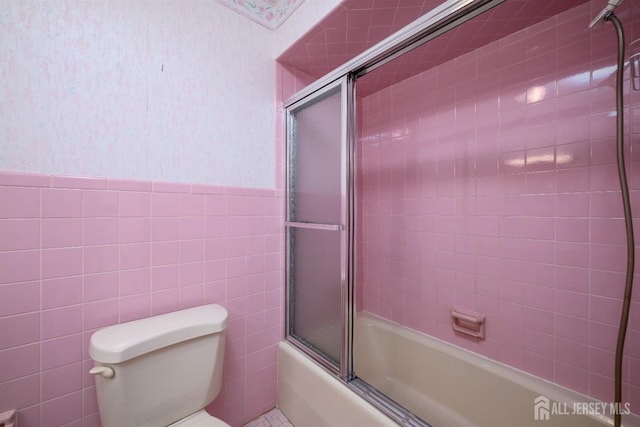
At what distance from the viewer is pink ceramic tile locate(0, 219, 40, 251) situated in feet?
2.61

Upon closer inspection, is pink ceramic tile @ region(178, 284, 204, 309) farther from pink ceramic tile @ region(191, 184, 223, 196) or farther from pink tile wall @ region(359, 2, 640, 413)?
pink tile wall @ region(359, 2, 640, 413)

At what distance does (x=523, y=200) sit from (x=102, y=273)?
1906mm

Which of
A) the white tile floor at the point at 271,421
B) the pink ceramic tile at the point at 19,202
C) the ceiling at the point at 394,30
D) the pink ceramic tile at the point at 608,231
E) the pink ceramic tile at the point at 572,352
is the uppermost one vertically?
the ceiling at the point at 394,30

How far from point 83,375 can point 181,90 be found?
1204 mm

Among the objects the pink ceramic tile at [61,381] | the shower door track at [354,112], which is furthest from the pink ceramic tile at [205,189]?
the pink ceramic tile at [61,381]

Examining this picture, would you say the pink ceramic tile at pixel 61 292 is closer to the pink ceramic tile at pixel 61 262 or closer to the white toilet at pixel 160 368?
the pink ceramic tile at pixel 61 262

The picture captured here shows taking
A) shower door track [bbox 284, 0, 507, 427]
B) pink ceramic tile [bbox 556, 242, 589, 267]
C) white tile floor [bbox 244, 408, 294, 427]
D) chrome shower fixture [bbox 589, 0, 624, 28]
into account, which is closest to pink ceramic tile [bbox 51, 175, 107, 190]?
shower door track [bbox 284, 0, 507, 427]

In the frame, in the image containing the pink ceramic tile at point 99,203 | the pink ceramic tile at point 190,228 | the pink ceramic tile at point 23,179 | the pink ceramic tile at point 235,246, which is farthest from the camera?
the pink ceramic tile at point 235,246

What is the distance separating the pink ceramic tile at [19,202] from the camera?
796 millimetres

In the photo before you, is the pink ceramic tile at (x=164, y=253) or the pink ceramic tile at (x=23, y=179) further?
the pink ceramic tile at (x=164, y=253)

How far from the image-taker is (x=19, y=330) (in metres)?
0.82

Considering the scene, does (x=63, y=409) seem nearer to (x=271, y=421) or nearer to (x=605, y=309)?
(x=271, y=421)

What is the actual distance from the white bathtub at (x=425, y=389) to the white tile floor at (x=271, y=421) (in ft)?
0.13

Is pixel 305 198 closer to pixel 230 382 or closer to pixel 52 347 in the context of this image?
pixel 230 382
